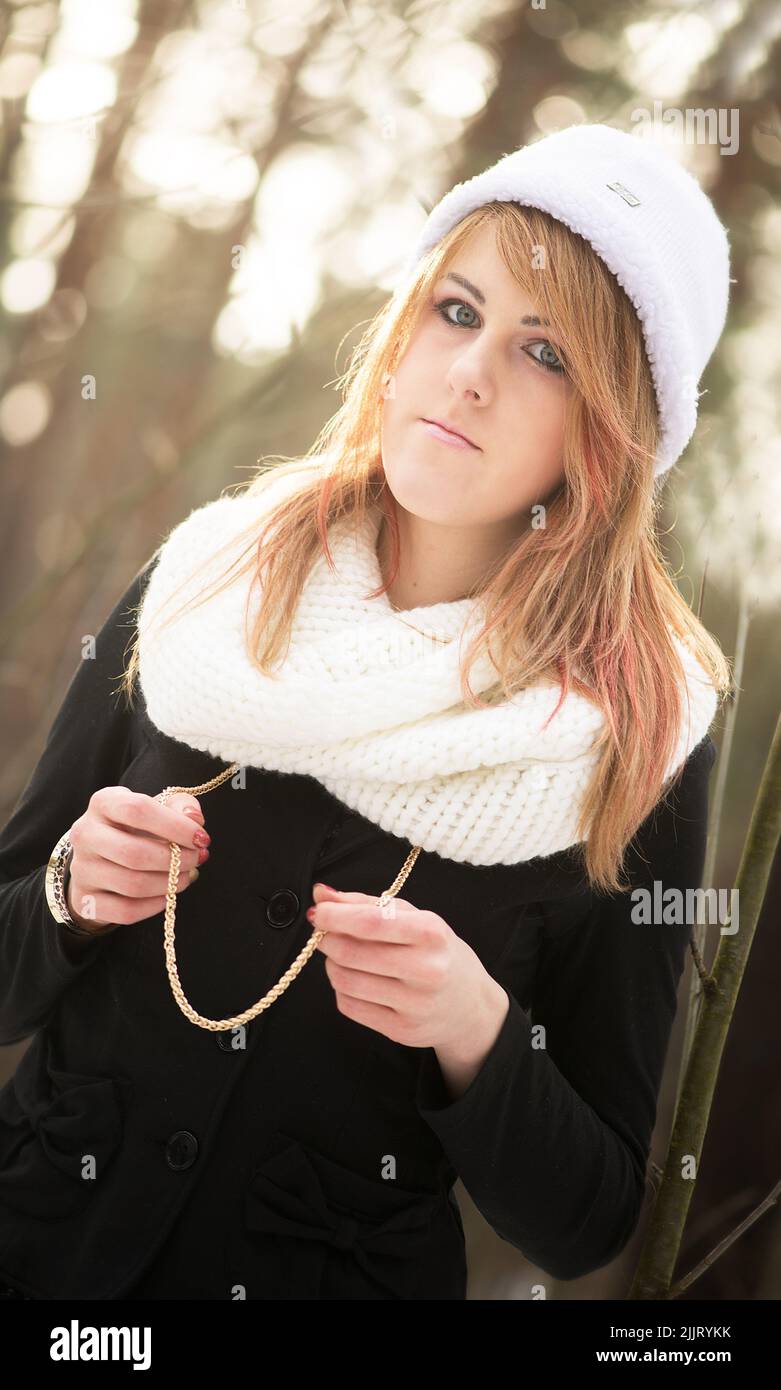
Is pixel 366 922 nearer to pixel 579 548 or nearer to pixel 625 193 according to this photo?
pixel 579 548

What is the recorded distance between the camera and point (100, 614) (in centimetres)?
162

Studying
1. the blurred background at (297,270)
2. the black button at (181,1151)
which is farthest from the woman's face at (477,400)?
the black button at (181,1151)

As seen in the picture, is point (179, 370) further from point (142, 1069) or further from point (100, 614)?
point (142, 1069)

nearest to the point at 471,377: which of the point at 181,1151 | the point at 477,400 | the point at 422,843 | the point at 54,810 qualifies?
the point at 477,400

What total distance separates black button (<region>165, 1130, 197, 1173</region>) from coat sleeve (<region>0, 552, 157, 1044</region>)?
16cm

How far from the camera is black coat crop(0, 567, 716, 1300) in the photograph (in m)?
0.88

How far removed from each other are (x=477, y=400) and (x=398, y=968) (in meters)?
0.46

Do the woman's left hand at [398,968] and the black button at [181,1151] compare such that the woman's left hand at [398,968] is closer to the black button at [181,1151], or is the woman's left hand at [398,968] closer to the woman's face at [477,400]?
the black button at [181,1151]

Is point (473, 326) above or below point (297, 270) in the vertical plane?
below

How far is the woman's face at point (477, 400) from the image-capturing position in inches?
35.6

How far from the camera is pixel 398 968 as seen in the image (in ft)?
2.52

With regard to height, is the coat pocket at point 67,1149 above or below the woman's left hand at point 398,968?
below
